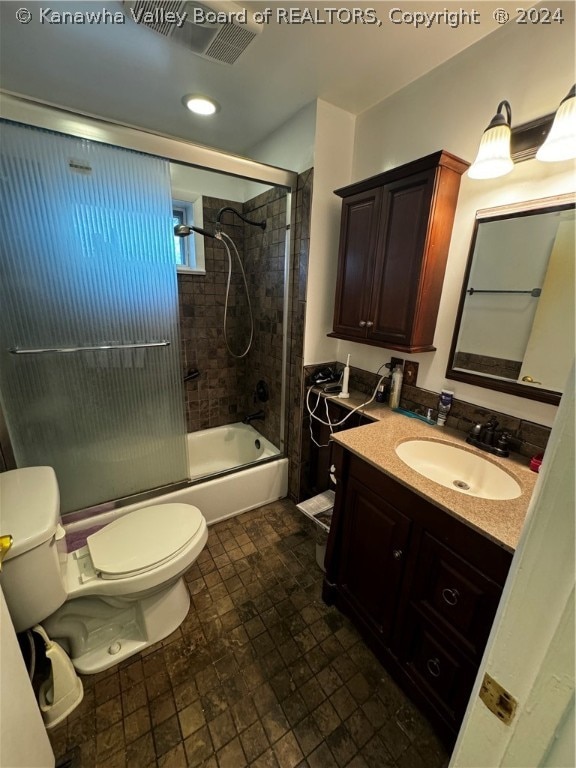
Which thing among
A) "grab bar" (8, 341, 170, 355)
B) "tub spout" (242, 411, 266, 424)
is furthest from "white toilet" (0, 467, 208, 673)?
"tub spout" (242, 411, 266, 424)

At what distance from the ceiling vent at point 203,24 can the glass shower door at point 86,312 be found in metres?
0.45

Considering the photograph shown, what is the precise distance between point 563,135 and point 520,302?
1.71 ft

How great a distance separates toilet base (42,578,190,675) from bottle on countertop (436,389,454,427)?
56.8 inches

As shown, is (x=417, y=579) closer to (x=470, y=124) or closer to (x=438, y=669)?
(x=438, y=669)

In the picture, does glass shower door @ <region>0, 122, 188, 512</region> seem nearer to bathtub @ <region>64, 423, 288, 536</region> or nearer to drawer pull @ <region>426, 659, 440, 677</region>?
bathtub @ <region>64, 423, 288, 536</region>

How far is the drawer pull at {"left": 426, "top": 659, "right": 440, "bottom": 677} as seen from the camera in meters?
1.04

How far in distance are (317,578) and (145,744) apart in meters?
0.90

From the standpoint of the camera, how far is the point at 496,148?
1.06 meters

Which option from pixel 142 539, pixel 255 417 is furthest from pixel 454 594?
pixel 255 417

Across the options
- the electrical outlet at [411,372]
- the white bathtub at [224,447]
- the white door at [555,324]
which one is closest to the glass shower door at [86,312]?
the white bathtub at [224,447]

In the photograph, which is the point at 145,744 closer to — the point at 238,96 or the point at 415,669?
the point at 415,669

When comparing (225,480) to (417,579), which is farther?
(225,480)

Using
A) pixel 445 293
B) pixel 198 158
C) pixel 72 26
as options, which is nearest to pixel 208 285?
pixel 198 158

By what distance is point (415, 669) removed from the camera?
112 centimetres
